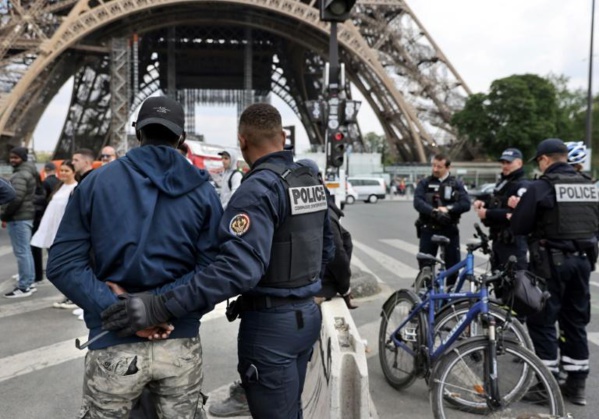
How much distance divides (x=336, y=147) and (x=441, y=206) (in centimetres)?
309

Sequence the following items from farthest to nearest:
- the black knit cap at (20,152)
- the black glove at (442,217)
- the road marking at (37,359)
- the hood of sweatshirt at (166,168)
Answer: the black knit cap at (20,152), the black glove at (442,217), the road marking at (37,359), the hood of sweatshirt at (166,168)

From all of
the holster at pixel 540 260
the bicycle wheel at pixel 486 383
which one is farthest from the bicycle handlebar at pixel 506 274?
the holster at pixel 540 260

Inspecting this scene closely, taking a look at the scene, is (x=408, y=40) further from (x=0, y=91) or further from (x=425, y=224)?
(x=425, y=224)

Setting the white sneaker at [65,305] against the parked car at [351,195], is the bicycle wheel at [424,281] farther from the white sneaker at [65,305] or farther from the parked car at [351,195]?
the parked car at [351,195]

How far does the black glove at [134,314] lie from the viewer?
5.48 ft

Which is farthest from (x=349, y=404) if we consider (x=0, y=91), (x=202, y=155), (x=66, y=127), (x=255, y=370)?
(x=66, y=127)

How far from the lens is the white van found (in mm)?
28761

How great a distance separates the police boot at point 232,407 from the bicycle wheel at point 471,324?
1293 mm

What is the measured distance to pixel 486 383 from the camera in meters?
2.78

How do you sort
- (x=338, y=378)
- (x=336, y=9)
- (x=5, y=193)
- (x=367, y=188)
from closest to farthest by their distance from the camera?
(x=338, y=378) → (x=5, y=193) → (x=336, y=9) → (x=367, y=188)

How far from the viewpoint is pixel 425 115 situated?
32.4 metres

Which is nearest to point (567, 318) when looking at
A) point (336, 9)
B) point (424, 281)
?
point (424, 281)

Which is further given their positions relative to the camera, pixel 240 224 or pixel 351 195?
pixel 351 195

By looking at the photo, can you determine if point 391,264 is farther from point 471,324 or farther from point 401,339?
point 471,324
